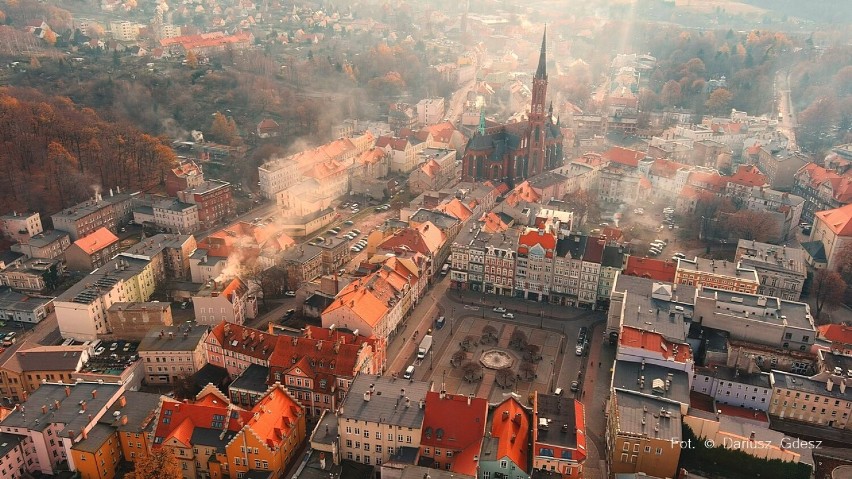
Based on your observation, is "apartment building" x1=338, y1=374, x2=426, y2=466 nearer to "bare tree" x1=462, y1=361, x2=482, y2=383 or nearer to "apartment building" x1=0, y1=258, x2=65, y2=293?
"bare tree" x1=462, y1=361, x2=482, y2=383

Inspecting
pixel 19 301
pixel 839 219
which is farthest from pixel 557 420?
pixel 839 219

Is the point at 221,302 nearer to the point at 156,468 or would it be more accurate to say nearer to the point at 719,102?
the point at 156,468

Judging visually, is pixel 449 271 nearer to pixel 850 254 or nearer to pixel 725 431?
pixel 725 431

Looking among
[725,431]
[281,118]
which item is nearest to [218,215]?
[281,118]

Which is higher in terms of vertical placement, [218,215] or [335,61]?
[335,61]

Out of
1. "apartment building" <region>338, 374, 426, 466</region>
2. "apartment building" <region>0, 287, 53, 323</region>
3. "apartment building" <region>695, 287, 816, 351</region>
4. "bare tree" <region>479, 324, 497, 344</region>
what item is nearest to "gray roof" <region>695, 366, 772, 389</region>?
"apartment building" <region>695, 287, 816, 351</region>

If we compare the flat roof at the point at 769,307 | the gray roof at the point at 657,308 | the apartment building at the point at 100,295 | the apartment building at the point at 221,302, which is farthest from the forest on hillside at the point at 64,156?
the flat roof at the point at 769,307
